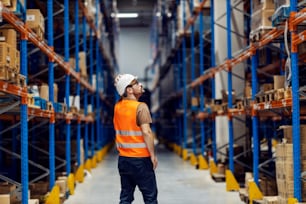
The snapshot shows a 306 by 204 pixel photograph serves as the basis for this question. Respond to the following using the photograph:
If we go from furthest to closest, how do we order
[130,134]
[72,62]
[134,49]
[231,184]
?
[134,49] → [72,62] → [231,184] → [130,134]

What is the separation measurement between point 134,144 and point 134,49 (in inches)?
1193

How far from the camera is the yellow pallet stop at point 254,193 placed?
7.44 meters

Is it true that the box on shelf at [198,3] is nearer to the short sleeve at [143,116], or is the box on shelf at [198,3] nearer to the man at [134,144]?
the man at [134,144]

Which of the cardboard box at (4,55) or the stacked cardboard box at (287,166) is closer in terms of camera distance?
the cardboard box at (4,55)

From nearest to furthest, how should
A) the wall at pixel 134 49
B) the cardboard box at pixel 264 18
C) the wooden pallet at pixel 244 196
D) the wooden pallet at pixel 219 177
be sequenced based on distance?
the cardboard box at pixel 264 18 < the wooden pallet at pixel 244 196 < the wooden pallet at pixel 219 177 < the wall at pixel 134 49

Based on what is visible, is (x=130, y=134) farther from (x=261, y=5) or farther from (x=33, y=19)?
(x=261, y=5)

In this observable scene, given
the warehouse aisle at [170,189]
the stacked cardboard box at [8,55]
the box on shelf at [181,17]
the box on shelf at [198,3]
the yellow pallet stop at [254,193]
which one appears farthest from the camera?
the box on shelf at [181,17]

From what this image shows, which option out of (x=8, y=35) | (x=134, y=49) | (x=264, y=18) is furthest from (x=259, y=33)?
(x=134, y=49)

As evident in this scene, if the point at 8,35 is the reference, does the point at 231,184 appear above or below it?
below

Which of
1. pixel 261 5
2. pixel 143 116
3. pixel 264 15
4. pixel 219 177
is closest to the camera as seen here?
pixel 143 116

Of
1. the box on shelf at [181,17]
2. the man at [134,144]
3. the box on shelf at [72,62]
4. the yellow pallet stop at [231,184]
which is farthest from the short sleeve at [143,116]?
the box on shelf at [181,17]

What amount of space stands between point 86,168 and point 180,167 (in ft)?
8.65

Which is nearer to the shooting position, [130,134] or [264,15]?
[130,134]

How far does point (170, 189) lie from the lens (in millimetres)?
9586
